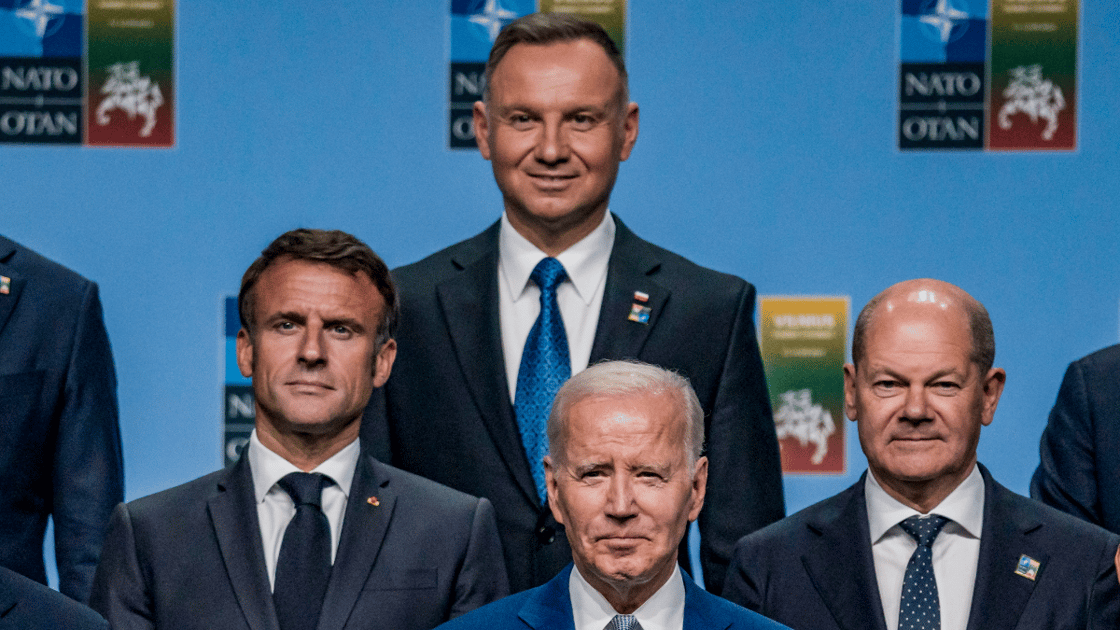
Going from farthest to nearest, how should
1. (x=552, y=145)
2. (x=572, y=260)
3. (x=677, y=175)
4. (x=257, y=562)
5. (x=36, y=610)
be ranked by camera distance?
(x=677, y=175) → (x=572, y=260) → (x=552, y=145) → (x=257, y=562) → (x=36, y=610)

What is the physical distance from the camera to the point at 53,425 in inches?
126

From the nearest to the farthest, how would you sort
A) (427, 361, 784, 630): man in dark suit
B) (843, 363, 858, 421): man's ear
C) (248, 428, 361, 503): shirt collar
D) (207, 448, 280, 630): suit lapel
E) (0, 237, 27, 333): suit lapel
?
(427, 361, 784, 630): man in dark suit, (207, 448, 280, 630): suit lapel, (248, 428, 361, 503): shirt collar, (843, 363, 858, 421): man's ear, (0, 237, 27, 333): suit lapel

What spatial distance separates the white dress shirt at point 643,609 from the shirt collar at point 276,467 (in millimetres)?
534

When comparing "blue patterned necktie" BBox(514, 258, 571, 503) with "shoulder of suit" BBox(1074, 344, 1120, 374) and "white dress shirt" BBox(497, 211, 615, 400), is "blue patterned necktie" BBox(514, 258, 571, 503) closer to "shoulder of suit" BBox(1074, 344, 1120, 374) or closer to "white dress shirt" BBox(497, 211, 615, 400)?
"white dress shirt" BBox(497, 211, 615, 400)

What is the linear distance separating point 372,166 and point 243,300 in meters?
1.44

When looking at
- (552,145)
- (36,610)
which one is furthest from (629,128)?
(36,610)

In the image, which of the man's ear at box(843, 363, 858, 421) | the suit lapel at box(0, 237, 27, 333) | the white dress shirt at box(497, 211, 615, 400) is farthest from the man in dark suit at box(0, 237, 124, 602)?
the man's ear at box(843, 363, 858, 421)

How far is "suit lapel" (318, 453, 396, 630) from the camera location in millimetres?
2615

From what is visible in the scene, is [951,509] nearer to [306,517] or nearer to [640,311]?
[640,311]

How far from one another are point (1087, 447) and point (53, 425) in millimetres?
2140

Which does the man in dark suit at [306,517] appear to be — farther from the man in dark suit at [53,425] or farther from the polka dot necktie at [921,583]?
the polka dot necktie at [921,583]

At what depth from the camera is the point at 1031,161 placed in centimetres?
420

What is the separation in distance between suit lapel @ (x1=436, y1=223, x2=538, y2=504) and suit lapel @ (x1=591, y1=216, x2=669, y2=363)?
19 cm

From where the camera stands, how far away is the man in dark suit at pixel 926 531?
2.69 metres
